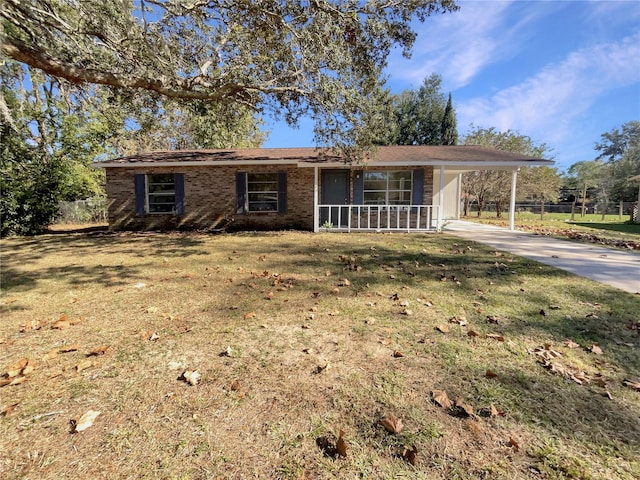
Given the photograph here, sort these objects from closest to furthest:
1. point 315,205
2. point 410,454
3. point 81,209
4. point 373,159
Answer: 1. point 410,454
2. point 315,205
3. point 373,159
4. point 81,209

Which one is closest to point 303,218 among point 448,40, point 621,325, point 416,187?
point 416,187

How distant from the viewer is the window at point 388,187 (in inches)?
487

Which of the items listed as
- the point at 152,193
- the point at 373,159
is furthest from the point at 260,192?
the point at 373,159

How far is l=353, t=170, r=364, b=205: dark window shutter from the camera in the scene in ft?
40.4

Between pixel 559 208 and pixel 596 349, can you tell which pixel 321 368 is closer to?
pixel 596 349

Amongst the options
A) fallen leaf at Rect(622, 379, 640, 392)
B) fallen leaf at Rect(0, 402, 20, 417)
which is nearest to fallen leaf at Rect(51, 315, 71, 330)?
fallen leaf at Rect(0, 402, 20, 417)

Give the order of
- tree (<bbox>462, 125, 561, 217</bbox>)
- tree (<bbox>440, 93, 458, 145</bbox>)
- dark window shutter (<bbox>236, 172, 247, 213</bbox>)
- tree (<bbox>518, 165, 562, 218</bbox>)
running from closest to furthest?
dark window shutter (<bbox>236, 172, 247, 213</bbox>)
tree (<bbox>462, 125, 561, 217</bbox>)
tree (<bbox>518, 165, 562, 218</bbox>)
tree (<bbox>440, 93, 458, 145</bbox>)

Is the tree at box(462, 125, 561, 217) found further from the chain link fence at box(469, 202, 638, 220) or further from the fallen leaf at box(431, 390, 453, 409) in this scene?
the fallen leaf at box(431, 390, 453, 409)

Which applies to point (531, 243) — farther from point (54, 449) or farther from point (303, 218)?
point (54, 449)

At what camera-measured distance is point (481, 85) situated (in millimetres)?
13594

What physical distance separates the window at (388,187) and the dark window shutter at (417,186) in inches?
10.8

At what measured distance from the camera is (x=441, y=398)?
2.09 m

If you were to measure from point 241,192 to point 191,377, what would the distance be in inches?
416

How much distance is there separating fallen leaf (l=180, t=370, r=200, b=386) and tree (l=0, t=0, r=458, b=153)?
19.2 feet
